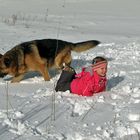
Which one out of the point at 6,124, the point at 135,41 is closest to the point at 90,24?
the point at 135,41

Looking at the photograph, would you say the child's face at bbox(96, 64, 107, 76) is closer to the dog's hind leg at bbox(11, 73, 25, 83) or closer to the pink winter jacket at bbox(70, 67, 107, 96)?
the pink winter jacket at bbox(70, 67, 107, 96)

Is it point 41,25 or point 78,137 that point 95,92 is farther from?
point 41,25

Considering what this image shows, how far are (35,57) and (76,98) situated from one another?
5.60 ft

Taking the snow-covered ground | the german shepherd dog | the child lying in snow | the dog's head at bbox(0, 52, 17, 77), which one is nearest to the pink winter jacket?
the child lying in snow

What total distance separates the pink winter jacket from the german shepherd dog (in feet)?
3.91

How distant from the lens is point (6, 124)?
14.4 feet

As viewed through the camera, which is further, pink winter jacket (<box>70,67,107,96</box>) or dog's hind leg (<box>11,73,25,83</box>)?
dog's hind leg (<box>11,73,25,83</box>)

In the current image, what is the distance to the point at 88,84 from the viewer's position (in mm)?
5676

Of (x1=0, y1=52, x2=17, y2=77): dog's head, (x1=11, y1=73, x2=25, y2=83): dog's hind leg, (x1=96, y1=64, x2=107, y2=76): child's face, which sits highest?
(x1=96, y1=64, x2=107, y2=76): child's face

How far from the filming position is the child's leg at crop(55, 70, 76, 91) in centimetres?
583

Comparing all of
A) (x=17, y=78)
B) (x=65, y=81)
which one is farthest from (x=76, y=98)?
(x=17, y=78)

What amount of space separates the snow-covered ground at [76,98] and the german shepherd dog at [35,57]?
0.16 m

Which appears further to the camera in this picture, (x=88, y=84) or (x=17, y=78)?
(x=17, y=78)

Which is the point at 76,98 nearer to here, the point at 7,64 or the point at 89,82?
the point at 89,82
